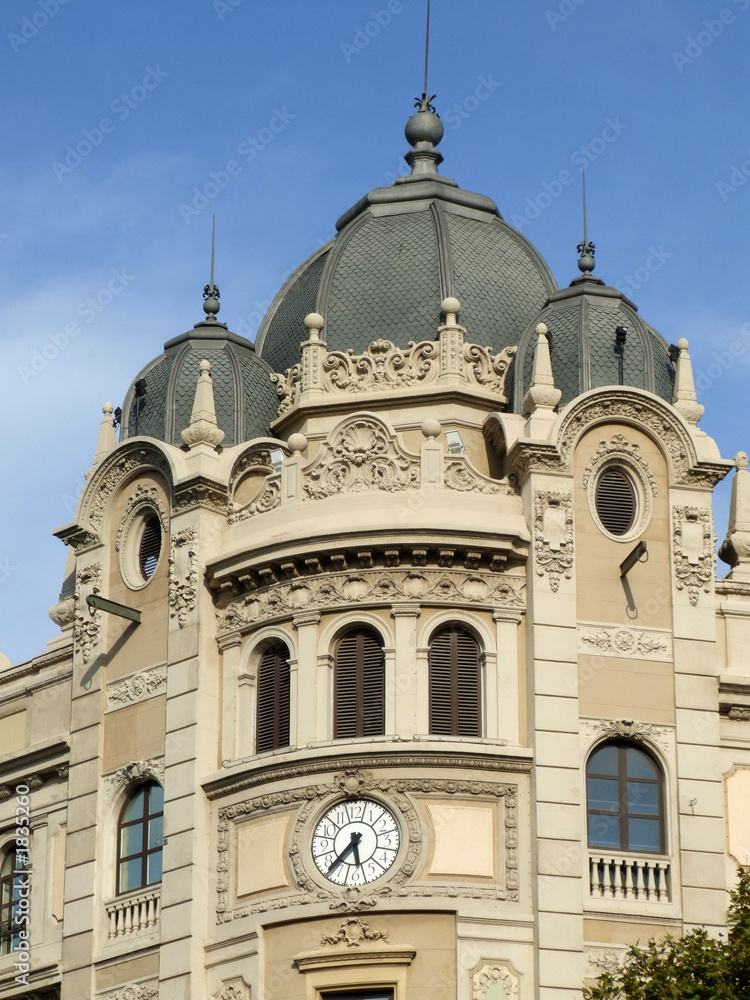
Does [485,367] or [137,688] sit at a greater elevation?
[485,367]

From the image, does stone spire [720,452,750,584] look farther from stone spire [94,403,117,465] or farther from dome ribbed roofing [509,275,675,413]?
stone spire [94,403,117,465]

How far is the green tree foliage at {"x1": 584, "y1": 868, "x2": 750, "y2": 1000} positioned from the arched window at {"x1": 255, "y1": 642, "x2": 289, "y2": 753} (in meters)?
7.92

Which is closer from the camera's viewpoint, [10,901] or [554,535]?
[554,535]

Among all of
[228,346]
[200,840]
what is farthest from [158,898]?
[228,346]

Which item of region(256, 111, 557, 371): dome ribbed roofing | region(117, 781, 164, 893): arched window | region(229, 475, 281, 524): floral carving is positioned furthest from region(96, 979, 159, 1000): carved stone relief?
region(256, 111, 557, 371): dome ribbed roofing

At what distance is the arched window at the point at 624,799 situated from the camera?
4400cm

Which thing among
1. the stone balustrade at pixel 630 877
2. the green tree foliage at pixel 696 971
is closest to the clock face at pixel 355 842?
the stone balustrade at pixel 630 877

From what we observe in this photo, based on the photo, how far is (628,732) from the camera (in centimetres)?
4434

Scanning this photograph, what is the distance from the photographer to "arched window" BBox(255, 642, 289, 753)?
44969mm

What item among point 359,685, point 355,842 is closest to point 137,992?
point 355,842

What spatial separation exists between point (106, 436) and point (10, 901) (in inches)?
362

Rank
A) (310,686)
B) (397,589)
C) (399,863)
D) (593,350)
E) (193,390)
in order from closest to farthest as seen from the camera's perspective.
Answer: (399,863)
(310,686)
(397,589)
(593,350)
(193,390)

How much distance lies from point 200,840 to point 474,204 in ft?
50.4

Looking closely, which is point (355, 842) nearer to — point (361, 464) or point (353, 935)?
point (353, 935)
